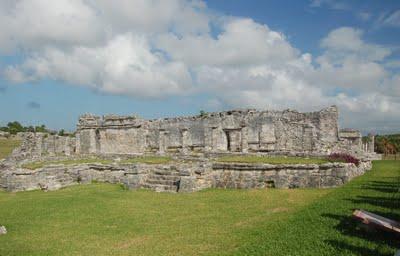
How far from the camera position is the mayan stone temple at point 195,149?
1547cm

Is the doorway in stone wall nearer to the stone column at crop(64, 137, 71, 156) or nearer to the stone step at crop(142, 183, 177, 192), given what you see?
the stone step at crop(142, 183, 177, 192)

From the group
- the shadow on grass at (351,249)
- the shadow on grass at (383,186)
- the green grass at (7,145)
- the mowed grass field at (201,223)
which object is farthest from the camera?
the green grass at (7,145)

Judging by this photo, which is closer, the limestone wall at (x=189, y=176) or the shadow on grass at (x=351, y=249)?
the shadow on grass at (x=351, y=249)

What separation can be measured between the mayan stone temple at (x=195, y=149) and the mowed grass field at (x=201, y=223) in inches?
46.5

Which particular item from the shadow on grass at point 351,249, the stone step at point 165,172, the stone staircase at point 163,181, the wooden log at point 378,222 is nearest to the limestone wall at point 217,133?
the stone step at point 165,172

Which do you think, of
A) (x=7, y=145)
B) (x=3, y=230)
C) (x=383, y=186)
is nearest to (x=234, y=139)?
(x=383, y=186)

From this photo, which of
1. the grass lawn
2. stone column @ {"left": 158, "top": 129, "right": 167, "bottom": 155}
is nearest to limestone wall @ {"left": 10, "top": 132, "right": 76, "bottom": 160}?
stone column @ {"left": 158, "top": 129, "right": 167, "bottom": 155}

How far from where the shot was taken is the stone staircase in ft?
51.1

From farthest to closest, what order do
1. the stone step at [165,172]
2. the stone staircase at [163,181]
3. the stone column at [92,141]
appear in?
the stone column at [92,141]
the stone step at [165,172]
the stone staircase at [163,181]

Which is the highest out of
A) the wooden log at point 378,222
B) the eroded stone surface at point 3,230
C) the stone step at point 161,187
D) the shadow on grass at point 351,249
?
the wooden log at point 378,222

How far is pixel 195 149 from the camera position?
30.3 meters

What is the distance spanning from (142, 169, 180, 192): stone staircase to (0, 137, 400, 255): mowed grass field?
1069 millimetres

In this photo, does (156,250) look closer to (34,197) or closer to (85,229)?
(85,229)

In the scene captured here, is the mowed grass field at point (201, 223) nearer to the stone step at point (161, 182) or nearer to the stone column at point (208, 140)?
the stone step at point (161, 182)
